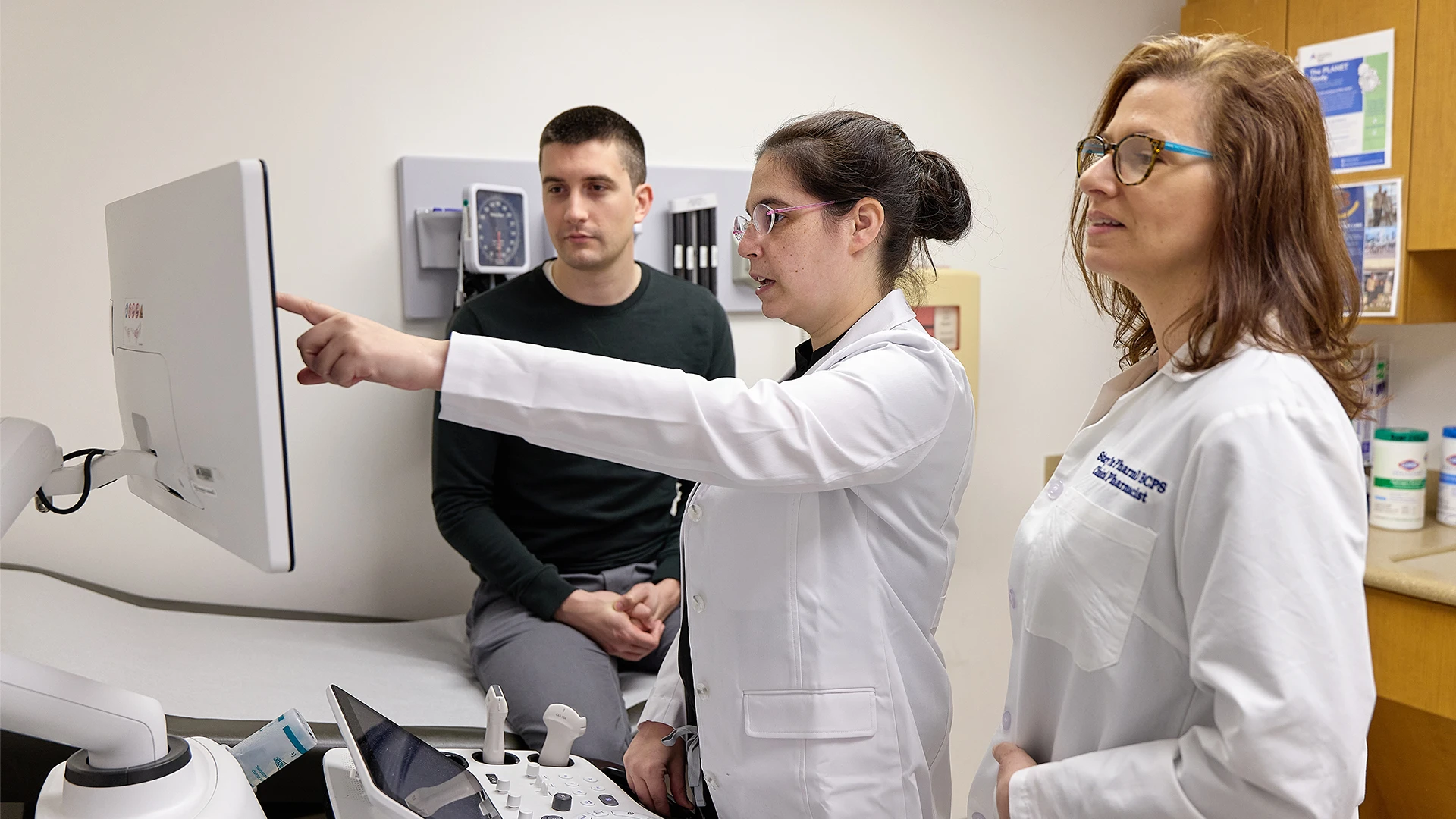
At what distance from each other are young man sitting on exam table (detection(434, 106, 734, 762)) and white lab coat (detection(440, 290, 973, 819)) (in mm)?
734

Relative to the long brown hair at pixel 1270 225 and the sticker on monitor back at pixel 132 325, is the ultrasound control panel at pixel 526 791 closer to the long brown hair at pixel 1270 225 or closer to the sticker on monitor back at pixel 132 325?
the sticker on monitor back at pixel 132 325

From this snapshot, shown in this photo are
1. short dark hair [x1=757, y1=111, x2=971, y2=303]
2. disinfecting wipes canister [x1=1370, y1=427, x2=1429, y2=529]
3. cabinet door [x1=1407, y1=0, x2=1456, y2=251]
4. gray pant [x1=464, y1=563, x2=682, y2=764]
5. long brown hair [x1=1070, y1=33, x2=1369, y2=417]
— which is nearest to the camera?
long brown hair [x1=1070, y1=33, x2=1369, y2=417]

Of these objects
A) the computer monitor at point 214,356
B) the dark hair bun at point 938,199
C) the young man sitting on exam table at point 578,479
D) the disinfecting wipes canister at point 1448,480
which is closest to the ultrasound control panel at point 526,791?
the computer monitor at point 214,356

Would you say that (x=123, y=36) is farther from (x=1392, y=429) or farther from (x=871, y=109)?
(x=1392, y=429)

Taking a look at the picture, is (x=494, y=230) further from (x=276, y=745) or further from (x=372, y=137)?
(x=276, y=745)

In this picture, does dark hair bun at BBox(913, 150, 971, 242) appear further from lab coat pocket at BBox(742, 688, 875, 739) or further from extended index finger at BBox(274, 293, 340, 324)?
extended index finger at BBox(274, 293, 340, 324)

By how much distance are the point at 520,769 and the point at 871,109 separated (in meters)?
2.10

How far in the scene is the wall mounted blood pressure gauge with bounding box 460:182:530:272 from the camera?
2252 millimetres

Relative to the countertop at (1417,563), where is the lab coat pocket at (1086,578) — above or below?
above

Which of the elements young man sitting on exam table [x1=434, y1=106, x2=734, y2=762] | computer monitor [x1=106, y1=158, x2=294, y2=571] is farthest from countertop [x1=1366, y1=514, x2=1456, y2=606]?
computer monitor [x1=106, y1=158, x2=294, y2=571]

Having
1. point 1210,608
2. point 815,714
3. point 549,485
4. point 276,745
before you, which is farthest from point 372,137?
point 1210,608

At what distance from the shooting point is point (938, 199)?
1403mm

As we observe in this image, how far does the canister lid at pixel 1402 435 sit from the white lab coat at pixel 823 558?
176cm

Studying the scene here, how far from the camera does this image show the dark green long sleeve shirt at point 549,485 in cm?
209
